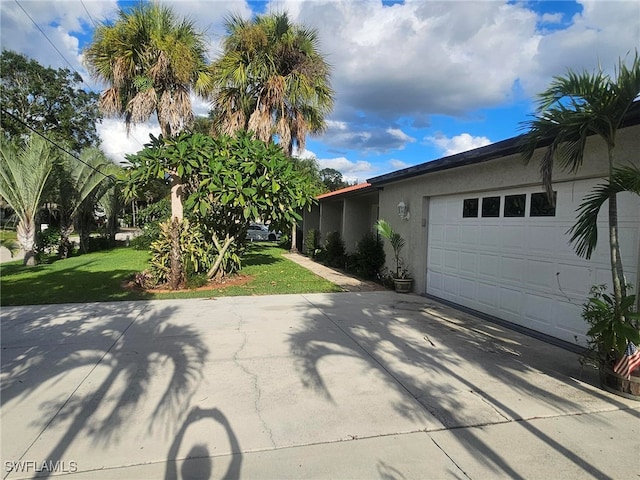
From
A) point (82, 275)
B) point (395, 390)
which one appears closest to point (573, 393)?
point (395, 390)

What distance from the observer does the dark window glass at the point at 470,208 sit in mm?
7703

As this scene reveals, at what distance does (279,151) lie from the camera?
9.94 m

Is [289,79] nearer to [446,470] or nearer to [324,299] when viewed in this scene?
[324,299]

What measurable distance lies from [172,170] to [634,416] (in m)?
9.48

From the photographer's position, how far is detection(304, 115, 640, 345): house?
5.17m

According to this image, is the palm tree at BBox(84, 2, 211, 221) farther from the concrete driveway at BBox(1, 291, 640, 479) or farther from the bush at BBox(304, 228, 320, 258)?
the bush at BBox(304, 228, 320, 258)

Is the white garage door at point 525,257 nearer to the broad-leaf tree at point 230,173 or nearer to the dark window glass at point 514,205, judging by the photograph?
the dark window glass at point 514,205

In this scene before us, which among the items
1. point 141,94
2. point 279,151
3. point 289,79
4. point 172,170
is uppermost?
point 289,79

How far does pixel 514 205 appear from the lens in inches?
264

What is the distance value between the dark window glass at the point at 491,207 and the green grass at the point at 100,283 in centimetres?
422

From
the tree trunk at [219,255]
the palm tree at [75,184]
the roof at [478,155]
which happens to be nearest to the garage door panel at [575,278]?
the roof at [478,155]

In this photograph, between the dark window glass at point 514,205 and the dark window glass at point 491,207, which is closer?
the dark window glass at point 514,205

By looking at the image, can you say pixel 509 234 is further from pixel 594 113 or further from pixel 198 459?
pixel 198 459

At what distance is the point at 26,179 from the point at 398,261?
13.2 m
